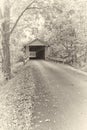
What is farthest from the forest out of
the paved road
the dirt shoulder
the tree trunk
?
the dirt shoulder

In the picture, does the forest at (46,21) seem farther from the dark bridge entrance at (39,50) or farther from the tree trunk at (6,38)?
the dark bridge entrance at (39,50)

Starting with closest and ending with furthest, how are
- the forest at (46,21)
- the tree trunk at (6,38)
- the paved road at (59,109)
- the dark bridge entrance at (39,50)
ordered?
the paved road at (59,109)
the forest at (46,21)
the tree trunk at (6,38)
the dark bridge entrance at (39,50)

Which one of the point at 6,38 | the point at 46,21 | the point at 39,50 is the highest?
the point at 46,21

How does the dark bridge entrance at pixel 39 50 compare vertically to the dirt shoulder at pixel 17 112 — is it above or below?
below

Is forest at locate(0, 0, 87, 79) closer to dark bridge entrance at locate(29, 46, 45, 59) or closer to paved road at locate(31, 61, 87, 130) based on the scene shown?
paved road at locate(31, 61, 87, 130)

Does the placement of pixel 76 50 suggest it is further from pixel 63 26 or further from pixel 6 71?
pixel 6 71

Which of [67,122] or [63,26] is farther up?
[63,26]

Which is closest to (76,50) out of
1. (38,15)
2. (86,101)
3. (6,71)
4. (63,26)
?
(63,26)

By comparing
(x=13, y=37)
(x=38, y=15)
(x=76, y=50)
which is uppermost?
(x=38, y=15)

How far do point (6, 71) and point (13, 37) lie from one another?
8.13 meters

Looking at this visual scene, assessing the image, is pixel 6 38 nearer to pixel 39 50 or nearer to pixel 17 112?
pixel 17 112

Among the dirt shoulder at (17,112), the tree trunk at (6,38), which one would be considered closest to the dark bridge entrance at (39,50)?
the tree trunk at (6,38)

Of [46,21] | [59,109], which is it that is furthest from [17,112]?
[46,21]

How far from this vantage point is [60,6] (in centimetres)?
1559
